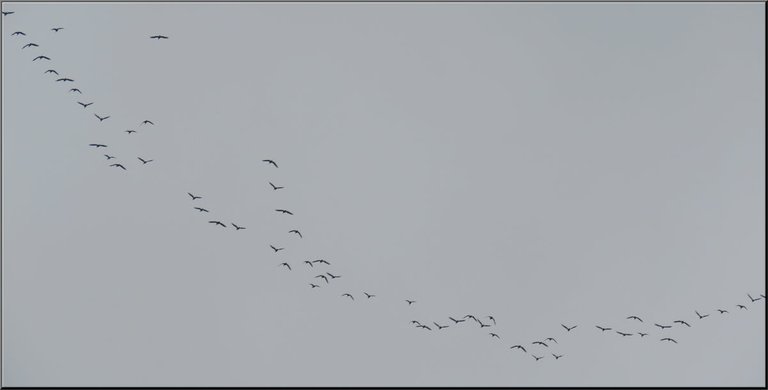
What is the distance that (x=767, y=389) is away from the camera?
110875 millimetres
